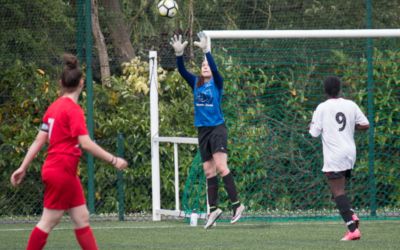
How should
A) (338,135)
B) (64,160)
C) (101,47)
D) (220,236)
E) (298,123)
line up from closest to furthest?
(64,160), (338,135), (220,236), (298,123), (101,47)

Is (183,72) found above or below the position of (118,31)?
below

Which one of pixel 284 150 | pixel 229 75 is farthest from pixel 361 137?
pixel 229 75

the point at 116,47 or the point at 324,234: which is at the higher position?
the point at 116,47

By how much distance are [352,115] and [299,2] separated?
5.52 m

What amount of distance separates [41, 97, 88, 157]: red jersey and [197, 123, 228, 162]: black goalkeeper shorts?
428 cm

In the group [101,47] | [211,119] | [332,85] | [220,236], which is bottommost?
[220,236]

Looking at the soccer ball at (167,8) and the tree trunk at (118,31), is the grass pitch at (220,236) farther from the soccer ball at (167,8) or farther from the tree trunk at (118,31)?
the tree trunk at (118,31)

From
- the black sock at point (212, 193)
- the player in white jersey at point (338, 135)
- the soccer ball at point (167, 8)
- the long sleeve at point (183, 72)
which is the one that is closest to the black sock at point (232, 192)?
the black sock at point (212, 193)

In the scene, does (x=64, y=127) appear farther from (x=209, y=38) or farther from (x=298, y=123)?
(x=298, y=123)

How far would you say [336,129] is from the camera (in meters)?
10.1

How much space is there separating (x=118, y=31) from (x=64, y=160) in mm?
8385

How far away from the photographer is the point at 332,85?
10141 millimetres

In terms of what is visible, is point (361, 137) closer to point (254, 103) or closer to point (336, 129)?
point (254, 103)

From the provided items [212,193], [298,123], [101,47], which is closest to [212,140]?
[212,193]
